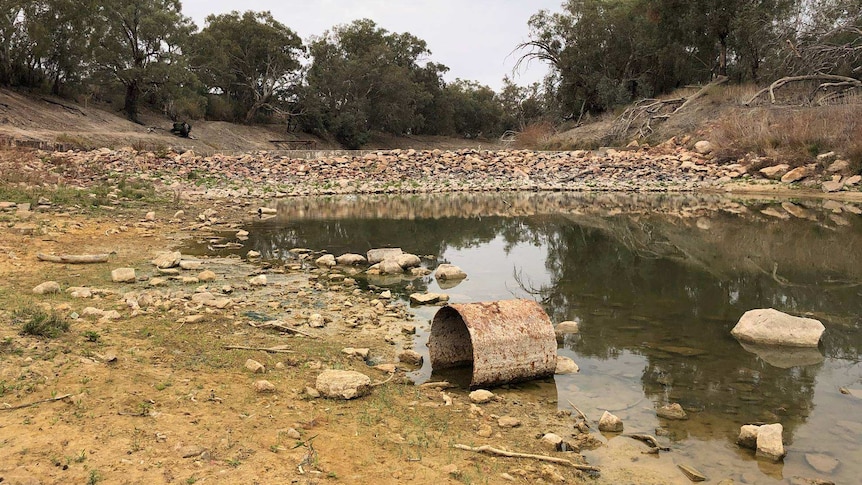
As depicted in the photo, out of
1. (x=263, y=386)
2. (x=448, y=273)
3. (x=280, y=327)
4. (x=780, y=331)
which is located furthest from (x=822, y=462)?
(x=448, y=273)

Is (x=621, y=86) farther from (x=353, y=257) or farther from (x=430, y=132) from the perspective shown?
(x=353, y=257)

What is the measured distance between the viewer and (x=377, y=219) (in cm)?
1465

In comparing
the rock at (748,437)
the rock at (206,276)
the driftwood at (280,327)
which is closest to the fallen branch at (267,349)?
the driftwood at (280,327)

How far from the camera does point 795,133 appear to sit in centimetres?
2075

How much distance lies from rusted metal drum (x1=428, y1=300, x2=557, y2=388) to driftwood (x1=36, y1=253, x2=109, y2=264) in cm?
501

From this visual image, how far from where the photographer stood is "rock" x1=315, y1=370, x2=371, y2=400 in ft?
12.6

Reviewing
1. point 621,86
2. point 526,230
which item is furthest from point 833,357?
point 621,86

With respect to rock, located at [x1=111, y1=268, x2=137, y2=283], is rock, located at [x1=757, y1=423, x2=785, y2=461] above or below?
above

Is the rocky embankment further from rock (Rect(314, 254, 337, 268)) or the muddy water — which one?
rock (Rect(314, 254, 337, 268))

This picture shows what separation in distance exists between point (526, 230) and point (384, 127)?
39.8 metres

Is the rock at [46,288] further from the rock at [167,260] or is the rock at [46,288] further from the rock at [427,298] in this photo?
the rock at [427,298]

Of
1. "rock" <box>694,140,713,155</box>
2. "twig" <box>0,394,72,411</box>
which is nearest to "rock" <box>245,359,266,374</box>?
"twig" <box>0,394,72,411</box>

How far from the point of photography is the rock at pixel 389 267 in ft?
26.9

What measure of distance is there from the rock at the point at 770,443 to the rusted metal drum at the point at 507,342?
4.76 feet
